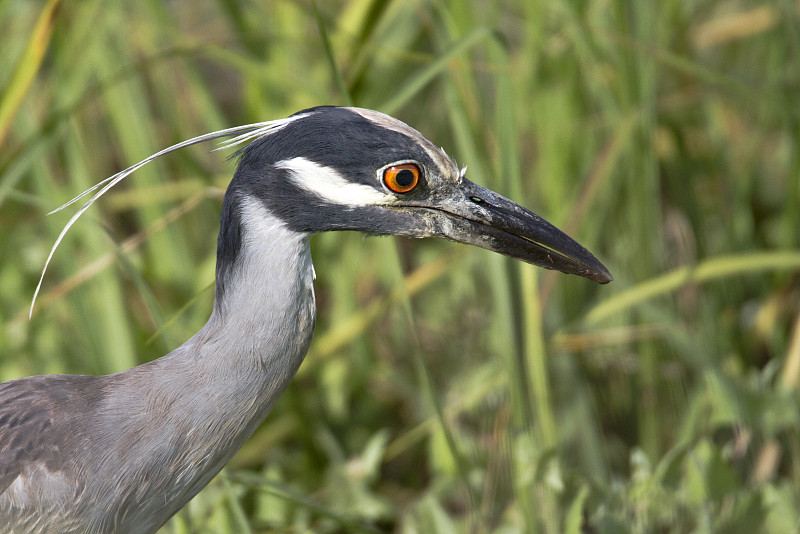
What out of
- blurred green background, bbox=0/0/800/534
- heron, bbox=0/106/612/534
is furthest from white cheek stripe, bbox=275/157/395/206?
blurred green background, bbox=0/0/800/534

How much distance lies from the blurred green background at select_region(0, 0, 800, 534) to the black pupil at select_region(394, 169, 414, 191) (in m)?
0.47

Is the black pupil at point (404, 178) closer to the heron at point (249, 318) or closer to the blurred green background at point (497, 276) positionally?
the heron at point (249, 318)

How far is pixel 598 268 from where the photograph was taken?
166 centimetres

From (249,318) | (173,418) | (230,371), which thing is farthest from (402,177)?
(173,418)

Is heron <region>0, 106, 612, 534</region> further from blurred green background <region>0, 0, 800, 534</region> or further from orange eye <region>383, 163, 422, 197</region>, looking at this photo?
blurred green background <region>0, 0, 800, 534</region>

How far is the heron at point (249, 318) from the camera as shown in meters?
1.55

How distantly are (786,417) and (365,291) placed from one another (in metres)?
1.84

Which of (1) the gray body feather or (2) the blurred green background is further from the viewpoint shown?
(2) the blurred green background

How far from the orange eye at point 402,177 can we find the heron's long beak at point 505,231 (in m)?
0.07

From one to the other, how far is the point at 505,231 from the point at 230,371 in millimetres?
595

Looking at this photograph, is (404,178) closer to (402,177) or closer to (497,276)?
(402,177)

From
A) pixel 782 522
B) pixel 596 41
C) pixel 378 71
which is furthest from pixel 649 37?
pixel 782 522

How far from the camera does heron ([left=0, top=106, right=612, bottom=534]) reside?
5.09 feet

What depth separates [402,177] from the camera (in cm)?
156
